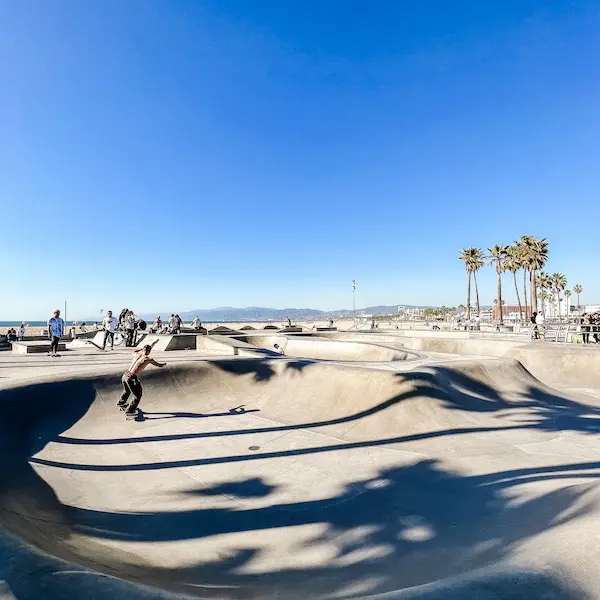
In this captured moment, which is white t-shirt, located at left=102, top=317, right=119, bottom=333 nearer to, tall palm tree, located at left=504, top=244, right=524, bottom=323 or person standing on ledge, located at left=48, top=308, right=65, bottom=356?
person standing on ledge, located at left=48, top=308, right=65, bottom=356

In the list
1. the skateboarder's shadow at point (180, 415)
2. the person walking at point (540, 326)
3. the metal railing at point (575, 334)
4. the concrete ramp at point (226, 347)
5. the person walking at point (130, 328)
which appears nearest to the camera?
the skateboarder's shadow at point (180, 415)

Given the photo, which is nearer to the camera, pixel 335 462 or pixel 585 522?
pixel 585 522

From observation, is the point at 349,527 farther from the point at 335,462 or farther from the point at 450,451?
the point at 450,451

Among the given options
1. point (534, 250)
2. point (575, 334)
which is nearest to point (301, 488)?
point (575, 334)

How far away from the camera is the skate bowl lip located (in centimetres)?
1433

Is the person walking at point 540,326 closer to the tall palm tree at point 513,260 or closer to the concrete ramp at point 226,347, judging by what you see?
the concrete ramp at point 226,347

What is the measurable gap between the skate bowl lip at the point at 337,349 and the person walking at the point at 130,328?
620 cm

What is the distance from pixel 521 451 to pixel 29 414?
935 centimetres

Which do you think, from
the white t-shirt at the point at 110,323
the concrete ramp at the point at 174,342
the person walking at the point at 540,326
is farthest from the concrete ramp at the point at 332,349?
the person walking at the point at 540,326

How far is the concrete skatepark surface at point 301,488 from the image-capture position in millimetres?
2691

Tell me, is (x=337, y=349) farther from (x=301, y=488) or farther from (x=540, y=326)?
(x=301, y=488)

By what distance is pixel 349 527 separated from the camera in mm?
4242

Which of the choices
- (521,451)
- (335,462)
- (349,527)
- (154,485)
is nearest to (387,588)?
(349,527)

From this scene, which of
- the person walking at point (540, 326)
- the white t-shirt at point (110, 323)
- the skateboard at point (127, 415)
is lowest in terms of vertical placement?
the skateboard at point (127, 415)
